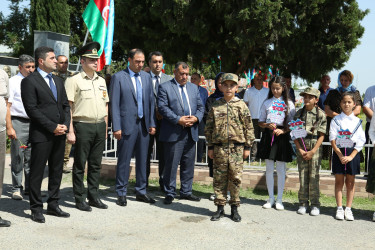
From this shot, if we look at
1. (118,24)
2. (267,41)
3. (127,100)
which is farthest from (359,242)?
(118,24)

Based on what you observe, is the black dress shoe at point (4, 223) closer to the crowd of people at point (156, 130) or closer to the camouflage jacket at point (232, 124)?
the crowd of people at point (156, 130)

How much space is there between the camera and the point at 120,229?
15.6ft

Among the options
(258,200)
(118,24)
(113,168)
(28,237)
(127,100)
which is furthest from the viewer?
(118,24)

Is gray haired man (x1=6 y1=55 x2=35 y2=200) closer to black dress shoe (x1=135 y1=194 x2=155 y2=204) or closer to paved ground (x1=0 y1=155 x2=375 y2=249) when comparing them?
paved ground (x1=0 y1=155 x2=375 y2=249)

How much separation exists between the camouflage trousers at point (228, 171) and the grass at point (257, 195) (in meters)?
1.19

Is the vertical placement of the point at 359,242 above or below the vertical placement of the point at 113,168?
below

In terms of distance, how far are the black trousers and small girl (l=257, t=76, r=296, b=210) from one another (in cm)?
278

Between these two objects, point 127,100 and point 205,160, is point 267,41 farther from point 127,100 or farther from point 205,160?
→ point 127,100

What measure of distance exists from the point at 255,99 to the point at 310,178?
3.31 m

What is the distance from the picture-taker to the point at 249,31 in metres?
11.5

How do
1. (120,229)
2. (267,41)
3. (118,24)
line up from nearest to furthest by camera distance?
(120,229) < (267,41) < (118,24)

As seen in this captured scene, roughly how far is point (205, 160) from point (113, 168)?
5.76ft

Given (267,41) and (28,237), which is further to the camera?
(267,41)

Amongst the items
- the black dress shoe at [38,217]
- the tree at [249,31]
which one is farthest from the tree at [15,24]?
the black dress shoe at [38,217]
